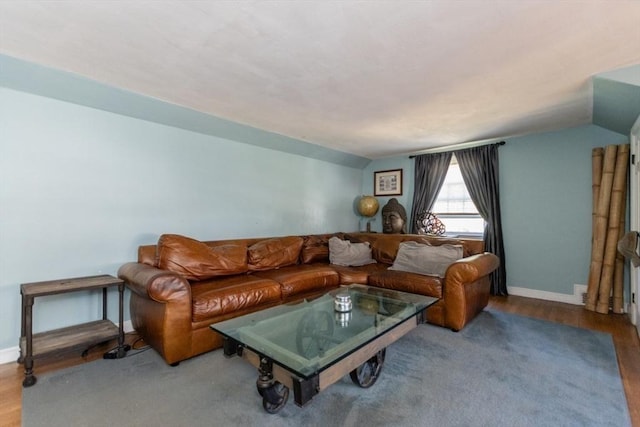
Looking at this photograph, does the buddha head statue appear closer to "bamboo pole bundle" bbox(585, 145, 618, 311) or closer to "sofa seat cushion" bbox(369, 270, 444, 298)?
"sofa seat cushion" bbox(369, 270, 444, 298)

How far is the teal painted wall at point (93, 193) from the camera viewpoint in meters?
2.19

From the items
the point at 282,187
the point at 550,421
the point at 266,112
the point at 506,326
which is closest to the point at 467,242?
the point at 506,326

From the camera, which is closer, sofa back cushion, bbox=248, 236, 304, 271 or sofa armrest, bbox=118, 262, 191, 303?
sofa armrest, bbox=118, 262, 191, 303

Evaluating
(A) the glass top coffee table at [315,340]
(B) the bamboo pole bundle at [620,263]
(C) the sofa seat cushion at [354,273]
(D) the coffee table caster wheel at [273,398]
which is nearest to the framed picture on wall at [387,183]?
(C) the sofa seat cushion at [354,273]

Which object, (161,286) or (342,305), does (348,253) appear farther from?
(161,286)

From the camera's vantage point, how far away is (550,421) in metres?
1.51

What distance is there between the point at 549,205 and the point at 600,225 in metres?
0.57

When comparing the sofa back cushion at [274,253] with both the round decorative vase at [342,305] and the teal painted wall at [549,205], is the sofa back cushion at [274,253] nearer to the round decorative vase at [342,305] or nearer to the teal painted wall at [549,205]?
the round decorative vase at [342,305]

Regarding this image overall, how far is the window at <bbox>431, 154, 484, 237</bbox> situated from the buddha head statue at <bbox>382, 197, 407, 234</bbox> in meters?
0.48

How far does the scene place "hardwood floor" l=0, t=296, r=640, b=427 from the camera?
5.44ft

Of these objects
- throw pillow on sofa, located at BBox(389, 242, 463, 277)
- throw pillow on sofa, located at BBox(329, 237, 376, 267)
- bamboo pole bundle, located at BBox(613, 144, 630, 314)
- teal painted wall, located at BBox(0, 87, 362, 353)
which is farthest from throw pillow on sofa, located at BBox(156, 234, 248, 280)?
bamboo pole bundle, located at BBox(613, 144, 630, 314)

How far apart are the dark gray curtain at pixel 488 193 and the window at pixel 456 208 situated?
0.62ft

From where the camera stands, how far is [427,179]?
457cm

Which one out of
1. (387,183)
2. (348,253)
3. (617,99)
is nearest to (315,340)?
(348,253)
